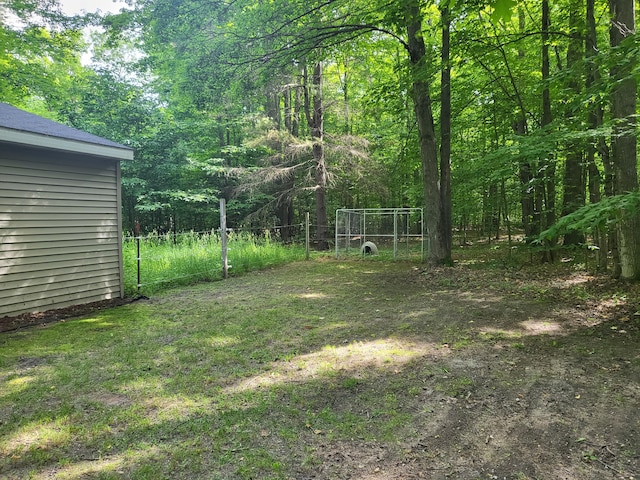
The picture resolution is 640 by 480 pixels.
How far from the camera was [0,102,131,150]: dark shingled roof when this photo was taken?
481 cm

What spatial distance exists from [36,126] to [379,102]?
22.1 feet

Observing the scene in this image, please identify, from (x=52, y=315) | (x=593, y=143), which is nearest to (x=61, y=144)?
(x=52, y=315)

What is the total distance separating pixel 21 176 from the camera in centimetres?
505

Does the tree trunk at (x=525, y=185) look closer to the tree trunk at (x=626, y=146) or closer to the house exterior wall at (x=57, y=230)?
the tree trunk at (x=626, y=146)

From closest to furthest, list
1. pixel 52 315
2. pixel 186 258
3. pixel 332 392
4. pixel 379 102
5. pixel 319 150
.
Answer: pixel 332 392 → pixel 52 315 → pixel 186 258 → pixel 379 102 → pixel 319 150

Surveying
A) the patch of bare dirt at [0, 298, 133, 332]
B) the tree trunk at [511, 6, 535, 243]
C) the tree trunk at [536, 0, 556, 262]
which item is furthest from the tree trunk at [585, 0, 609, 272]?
the patch of bare dirt at [0, 298, 133, 332]

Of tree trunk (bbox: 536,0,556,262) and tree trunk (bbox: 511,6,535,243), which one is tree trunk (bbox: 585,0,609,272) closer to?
tree trunk (bbox: 536,0,556,262)

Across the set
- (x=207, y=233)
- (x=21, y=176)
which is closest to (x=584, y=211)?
(x=21, y=176)

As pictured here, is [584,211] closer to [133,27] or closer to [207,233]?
[207,233]

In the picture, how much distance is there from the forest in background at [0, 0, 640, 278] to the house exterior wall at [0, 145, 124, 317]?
411 centimetres

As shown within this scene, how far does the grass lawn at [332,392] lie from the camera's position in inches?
82.8

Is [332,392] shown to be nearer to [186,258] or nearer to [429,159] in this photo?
[186,258]

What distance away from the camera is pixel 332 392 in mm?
2961

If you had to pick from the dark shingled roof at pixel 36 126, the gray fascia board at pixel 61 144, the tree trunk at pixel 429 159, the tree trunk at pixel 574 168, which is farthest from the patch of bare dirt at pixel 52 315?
the tree trunk at pixel 574 168
